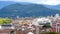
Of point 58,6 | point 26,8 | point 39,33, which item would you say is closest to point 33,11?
point 26,8

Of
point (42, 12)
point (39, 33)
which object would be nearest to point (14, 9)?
point (42, 12)

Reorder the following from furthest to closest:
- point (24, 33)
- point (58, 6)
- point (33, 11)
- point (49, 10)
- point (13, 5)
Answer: point (13, 5) < point (33, 11) < point (58, 6) < point (49, 10) < point (24, 33)

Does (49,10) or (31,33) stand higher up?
(31,33)

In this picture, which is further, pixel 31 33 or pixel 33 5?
pixel 33 5

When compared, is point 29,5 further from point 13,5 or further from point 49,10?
point 49,10

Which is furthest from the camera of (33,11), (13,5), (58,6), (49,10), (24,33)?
(13,5)

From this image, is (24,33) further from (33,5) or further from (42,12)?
(33,5)
